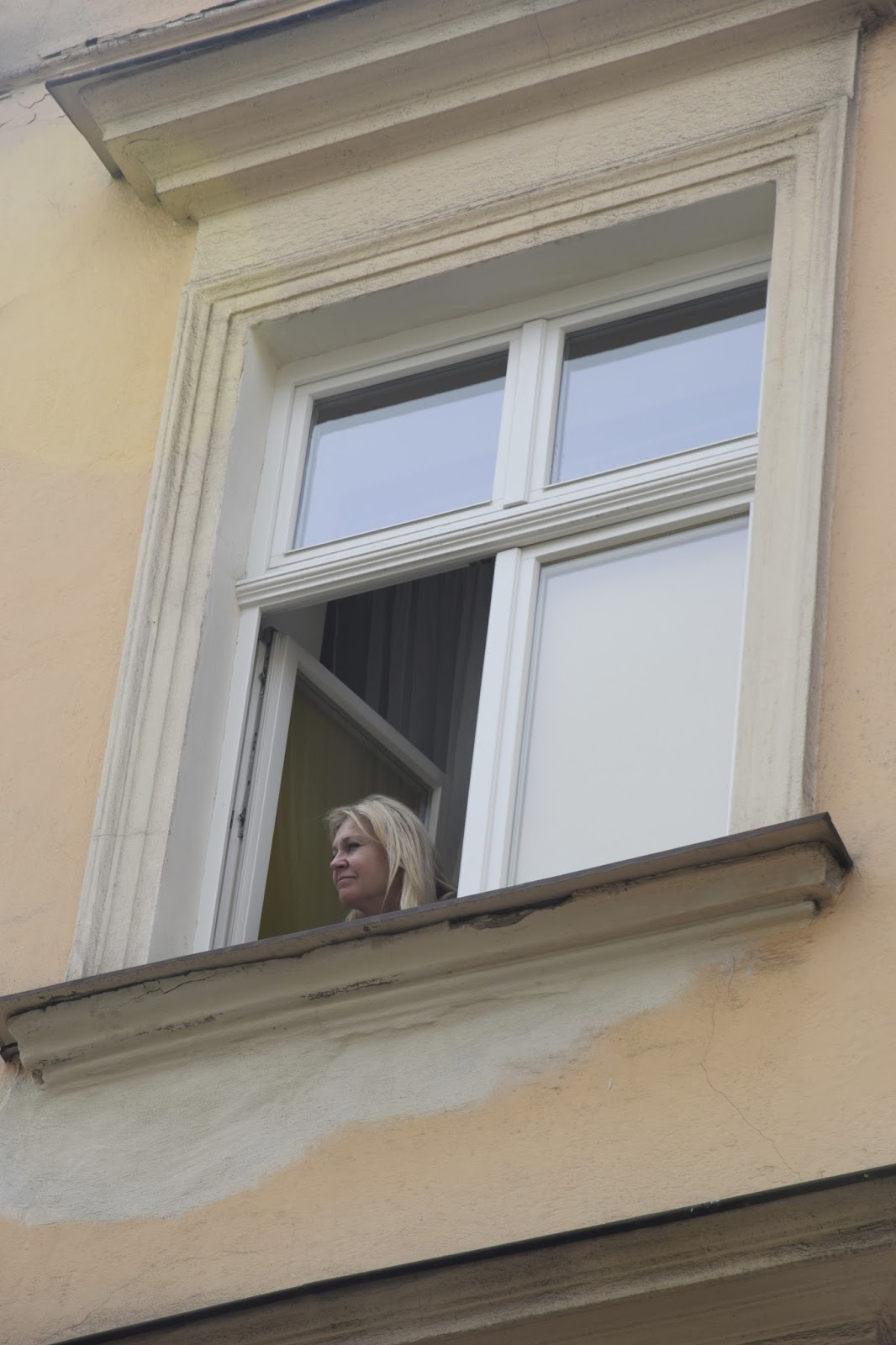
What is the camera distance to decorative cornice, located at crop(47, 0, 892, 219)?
6.34m

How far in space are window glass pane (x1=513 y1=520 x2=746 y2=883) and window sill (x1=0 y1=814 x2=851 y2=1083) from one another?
41cm

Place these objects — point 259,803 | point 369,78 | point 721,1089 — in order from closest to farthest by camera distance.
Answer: point 721,1089 < point 259,803 < point 369,78

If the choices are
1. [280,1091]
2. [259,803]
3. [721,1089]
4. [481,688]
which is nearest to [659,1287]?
[721,1089]

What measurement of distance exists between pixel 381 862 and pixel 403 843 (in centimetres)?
8

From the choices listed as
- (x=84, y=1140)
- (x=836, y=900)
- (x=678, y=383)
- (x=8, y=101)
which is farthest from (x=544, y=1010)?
(x=8, y=101)

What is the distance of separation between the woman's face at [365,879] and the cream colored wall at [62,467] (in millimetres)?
698

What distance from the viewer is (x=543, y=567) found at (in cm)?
595

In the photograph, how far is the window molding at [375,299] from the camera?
5.50 meters

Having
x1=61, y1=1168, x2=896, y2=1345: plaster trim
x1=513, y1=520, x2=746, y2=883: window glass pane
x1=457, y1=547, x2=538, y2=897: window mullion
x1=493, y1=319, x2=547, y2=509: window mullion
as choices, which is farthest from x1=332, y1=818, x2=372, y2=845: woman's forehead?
x1=61, y1=1168, x2=896, y2=1345: plaster trim

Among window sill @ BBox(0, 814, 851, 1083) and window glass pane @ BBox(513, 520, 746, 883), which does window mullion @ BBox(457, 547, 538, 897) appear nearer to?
window glass pane @ BBox(513, 520, 746, 883)

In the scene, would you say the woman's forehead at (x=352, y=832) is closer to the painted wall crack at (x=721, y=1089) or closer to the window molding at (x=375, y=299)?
the window molding at (x=375, y=299)

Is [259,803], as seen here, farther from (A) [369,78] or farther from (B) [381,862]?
(A) [369,78]

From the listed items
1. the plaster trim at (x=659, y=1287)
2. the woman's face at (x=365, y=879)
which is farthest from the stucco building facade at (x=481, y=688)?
the woman's face at (x=365, y=879)

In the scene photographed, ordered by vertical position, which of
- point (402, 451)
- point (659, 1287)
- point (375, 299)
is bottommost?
point (659, 1287)
